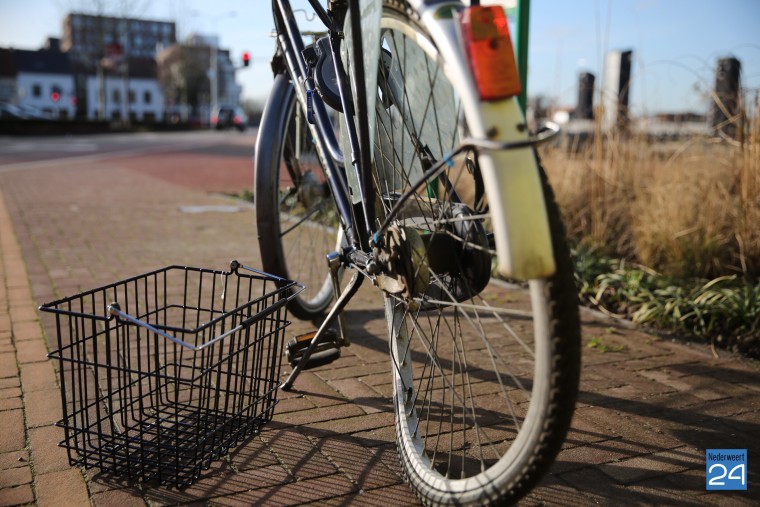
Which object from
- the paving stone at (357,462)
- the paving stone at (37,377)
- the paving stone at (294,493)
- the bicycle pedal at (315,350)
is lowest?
the paving stone at (294,493)

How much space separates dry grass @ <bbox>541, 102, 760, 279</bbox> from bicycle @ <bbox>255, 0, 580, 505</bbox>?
1540 millimetres

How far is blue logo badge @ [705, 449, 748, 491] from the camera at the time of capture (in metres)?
2.07

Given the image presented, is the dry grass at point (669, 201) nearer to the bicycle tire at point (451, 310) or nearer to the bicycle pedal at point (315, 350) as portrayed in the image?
the bicycle tire at point (451, 310)

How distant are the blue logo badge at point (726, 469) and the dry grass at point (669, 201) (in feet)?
6.93

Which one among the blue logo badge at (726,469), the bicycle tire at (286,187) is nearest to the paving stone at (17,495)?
the bicycle tire at (286,187)

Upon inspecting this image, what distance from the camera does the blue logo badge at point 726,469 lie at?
2.07 meters

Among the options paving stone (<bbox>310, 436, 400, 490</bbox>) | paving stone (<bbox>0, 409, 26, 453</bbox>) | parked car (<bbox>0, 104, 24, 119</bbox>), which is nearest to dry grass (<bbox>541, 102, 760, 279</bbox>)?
paving stone (<bbox>310, 436, 400, 490</bbox>)

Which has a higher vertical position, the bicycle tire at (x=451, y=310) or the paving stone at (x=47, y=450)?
the bicycle tire at (x=451, y=310)

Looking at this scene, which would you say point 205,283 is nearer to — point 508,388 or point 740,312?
point 508,388

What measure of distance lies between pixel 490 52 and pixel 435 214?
60cm

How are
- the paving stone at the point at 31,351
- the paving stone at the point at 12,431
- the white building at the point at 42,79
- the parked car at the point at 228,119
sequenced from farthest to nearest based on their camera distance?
the white building at the point at 42,79
the parked car at the point at 228,119
the paving stone at the point at 31,351
the paving stone at the point at 12,431

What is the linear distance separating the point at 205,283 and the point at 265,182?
4.63 feet

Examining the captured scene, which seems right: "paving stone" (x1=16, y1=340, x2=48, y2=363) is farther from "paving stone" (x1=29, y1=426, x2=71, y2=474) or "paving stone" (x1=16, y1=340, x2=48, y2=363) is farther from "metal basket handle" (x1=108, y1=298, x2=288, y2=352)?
"metal basket handle" (x1=108, y1=298, x2=288, y2=352)

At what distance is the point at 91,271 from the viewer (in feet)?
15.4
